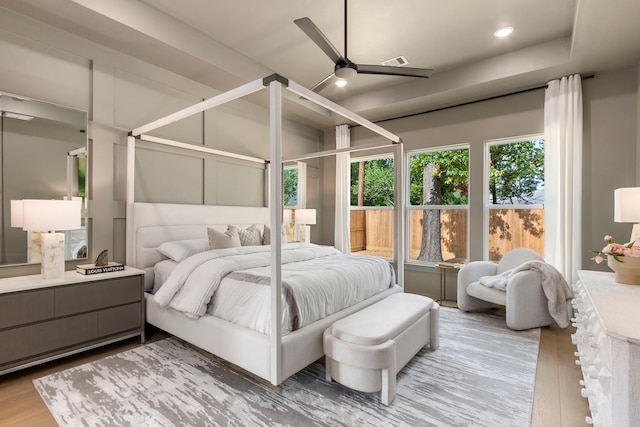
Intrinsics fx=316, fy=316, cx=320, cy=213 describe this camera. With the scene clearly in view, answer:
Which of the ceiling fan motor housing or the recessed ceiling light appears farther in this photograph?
the recessed ceiling light

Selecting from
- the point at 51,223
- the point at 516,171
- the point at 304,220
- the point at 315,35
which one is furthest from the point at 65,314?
the point at 516,171

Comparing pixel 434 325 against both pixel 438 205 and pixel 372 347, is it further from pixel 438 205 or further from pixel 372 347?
pixel 438 205

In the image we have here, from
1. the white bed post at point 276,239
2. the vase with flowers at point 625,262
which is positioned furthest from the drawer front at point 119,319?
the vase with flowers at point 625,262

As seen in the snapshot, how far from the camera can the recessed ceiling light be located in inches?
125

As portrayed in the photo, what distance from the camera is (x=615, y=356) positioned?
120 cm

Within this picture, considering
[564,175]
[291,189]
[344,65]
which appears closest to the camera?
[344,65]

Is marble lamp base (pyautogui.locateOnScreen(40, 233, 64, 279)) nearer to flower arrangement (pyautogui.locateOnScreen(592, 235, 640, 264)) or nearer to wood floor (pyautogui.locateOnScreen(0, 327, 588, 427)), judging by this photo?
wood floor (pyautogui.locateOnScreen(0, 327, 588, 427))

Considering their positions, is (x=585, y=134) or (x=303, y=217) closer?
(x=585, y=134)

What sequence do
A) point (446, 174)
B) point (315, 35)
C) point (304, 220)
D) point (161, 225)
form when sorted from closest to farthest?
point (315, 35), point (161, 225), point (446, 174), point (304, 220)

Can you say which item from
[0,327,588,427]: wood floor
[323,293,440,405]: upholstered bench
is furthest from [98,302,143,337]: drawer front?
[323,293,440,405]: upholstered bench

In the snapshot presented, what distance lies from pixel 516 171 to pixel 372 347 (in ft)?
11.8

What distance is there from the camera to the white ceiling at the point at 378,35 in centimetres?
276

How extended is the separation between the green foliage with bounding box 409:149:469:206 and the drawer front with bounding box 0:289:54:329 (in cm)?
460

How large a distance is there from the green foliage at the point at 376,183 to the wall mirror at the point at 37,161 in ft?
13.0
